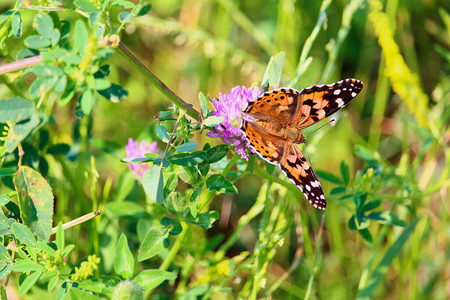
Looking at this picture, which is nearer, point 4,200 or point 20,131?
point 20,131

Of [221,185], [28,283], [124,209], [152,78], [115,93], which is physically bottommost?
[124,209]

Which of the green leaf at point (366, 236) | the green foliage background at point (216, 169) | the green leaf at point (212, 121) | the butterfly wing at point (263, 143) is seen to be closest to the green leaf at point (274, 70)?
the green foliage background at point (216, 169)

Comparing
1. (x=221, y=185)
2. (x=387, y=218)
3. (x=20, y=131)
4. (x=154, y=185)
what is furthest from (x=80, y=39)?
(x=387, y=218)

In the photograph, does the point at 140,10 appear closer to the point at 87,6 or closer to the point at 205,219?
the point at 87,6

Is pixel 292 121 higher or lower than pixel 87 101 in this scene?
lower

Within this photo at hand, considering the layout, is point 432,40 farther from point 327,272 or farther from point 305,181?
point 305,181

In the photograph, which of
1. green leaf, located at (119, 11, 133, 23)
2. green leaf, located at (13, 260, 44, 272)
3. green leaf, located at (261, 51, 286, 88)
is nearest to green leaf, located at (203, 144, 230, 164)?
green leaf, located at (261, 51, 286, 88)

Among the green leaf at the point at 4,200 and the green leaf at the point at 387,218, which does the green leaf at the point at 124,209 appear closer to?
the green leaf at the point at 4,200
